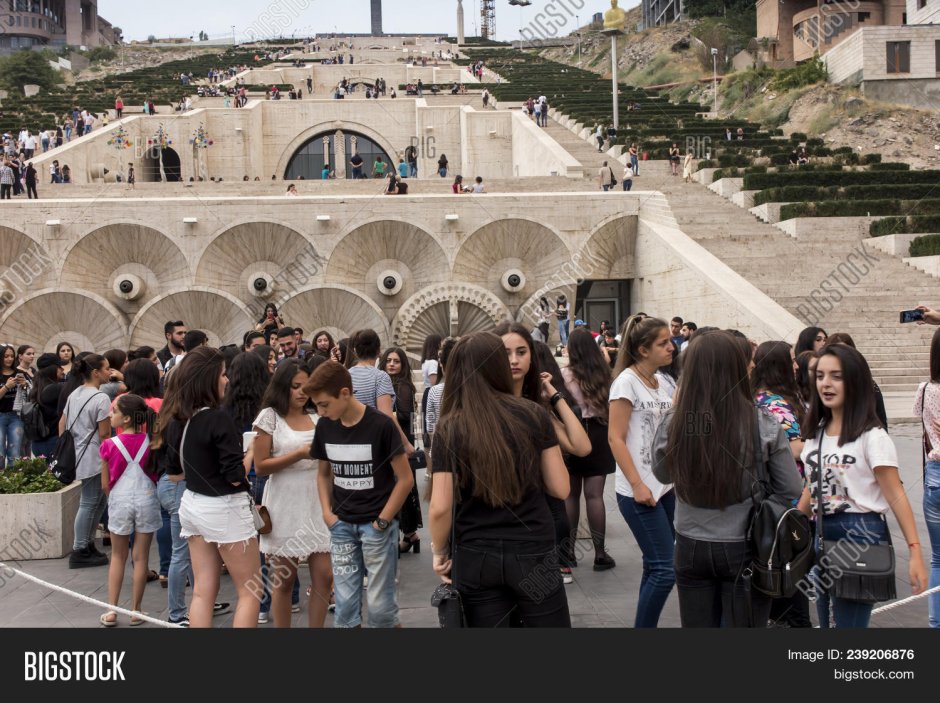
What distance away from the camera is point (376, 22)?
92.4 meters

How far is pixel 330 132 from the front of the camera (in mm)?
36719

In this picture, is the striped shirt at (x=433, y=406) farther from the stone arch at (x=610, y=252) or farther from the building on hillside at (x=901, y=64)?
the building on hillside at (x=901, y=64)

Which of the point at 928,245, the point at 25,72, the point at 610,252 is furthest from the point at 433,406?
the point at 25,72

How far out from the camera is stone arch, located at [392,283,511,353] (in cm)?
1783

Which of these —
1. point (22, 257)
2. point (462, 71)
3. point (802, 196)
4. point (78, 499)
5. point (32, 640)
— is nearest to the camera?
point (32, 640)

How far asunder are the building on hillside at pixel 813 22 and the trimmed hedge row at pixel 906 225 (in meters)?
23.8

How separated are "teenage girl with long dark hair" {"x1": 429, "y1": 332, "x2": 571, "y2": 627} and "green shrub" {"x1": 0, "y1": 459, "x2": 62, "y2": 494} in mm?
4673

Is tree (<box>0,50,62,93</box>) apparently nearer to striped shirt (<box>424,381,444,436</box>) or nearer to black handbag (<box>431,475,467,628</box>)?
striped shirt (<box>424,381,444,436</box>)

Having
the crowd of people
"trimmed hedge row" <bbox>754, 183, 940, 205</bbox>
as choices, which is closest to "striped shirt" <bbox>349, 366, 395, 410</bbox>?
the crowd of people

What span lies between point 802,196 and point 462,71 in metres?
31.5

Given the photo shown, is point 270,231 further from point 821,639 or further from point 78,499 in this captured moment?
point 821,639

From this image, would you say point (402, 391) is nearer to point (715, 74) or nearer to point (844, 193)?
point (844, 193)

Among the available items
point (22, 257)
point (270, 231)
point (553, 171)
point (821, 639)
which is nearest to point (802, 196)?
point (553, 171)

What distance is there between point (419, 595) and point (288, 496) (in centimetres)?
124
